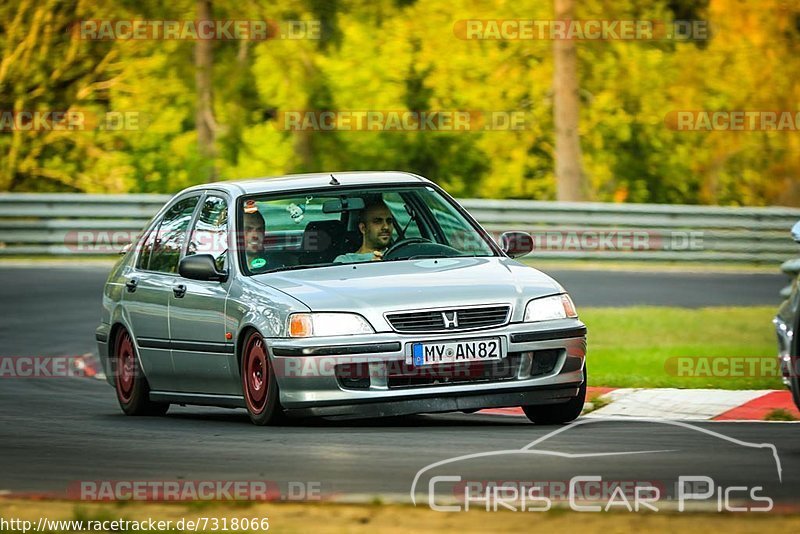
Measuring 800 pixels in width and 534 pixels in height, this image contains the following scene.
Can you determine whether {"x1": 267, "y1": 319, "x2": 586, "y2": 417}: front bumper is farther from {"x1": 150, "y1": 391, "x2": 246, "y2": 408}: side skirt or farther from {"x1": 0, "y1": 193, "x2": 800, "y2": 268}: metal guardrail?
{"x1": 0, "y1": 193, "x2": 800, "y2": 268}: metal guardrail

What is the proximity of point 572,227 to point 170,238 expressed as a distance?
48.2ft

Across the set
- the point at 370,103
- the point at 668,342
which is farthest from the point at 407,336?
the point at 370,103

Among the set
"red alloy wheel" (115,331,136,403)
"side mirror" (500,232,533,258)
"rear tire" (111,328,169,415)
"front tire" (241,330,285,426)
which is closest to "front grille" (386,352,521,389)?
"front tire" (241,330,285,426)

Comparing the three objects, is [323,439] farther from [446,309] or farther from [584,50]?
[584,50]

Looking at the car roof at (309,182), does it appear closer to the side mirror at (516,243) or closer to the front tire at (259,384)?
the side mirror at (516,243)

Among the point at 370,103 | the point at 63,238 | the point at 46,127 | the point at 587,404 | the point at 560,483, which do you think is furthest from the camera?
the point at 370,103

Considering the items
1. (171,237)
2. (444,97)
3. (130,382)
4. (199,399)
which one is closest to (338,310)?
(199,399)

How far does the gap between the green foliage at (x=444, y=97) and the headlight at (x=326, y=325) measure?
22.0 metres

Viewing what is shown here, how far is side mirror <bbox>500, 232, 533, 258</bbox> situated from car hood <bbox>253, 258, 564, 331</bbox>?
0.48 m

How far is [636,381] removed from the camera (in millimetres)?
13508

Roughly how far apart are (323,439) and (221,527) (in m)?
2.92

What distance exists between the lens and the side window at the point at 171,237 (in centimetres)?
1212

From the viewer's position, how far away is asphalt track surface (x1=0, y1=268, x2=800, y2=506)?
805 centimetres

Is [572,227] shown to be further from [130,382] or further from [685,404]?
[130,382]
